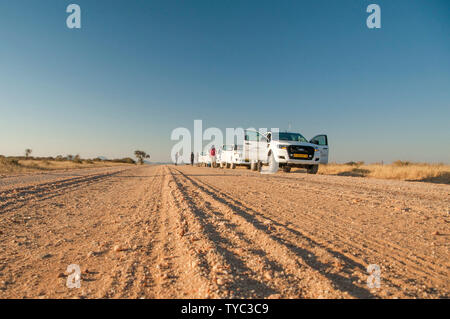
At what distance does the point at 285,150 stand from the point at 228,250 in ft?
34.2

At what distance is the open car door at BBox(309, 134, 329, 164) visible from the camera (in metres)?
13.3

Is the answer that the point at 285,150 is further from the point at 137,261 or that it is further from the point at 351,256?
the point at 137,261

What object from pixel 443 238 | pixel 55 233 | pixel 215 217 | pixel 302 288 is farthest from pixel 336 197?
pixel 55 233

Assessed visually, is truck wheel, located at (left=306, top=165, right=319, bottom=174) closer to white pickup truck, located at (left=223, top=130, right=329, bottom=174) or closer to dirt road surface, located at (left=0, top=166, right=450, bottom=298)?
white pickup truck, located at (left=223, top=130, right=329, bottom=174)

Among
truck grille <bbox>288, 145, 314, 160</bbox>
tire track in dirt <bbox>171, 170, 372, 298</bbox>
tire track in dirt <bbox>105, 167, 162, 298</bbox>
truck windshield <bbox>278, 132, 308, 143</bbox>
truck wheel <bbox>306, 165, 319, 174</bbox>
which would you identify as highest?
truck windshield <bbox>278, 132, 308, 143</bbox>

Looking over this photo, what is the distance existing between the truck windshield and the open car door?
933mm

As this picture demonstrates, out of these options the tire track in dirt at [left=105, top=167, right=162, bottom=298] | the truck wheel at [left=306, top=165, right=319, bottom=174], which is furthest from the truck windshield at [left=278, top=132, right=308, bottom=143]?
the tire track in dirt at [left=105, top=167, right=162, bottom=298]

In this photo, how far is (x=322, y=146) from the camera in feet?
44.5

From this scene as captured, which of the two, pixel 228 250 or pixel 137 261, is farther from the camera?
pixel 228 250

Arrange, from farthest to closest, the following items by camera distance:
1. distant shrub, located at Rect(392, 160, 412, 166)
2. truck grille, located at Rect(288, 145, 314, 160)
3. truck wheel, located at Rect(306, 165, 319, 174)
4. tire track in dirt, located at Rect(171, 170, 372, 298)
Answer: distant shrub, located at Rect(392, 160, 412, 166) → truck wheel, located at Rect(306, 165, 319, 174) → truck grille, located at Rect(288, 145, 314, 160) → tire track in dirt, located at Rect(171, 170, 372, 298)

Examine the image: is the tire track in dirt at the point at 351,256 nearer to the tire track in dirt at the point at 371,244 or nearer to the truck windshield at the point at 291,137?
the tire track in dirt at the point at 371,244

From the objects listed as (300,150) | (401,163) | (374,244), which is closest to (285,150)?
(300,150)

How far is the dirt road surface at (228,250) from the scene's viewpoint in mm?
1888
